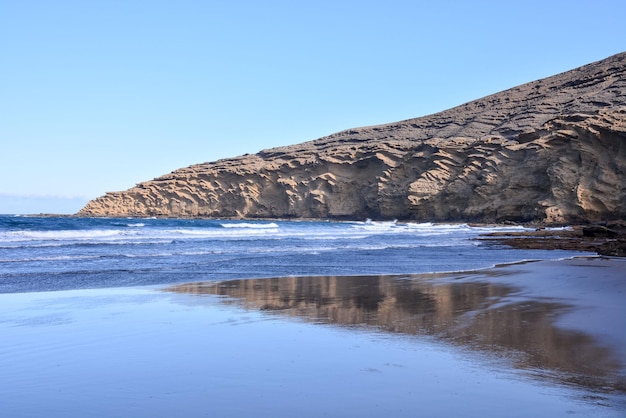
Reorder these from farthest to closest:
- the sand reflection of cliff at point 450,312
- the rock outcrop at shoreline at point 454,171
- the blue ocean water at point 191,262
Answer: the rock outcrop at shoreline at point 454,171, the blue ocean water at point 191,262, the sand reflection of cliff at point 450,312

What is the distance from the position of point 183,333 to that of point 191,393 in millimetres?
2506

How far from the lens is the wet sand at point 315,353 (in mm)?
4199

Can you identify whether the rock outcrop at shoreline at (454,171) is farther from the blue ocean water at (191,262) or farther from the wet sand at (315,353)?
the wet sand at (315,353)

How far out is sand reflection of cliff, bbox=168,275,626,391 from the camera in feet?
17.5

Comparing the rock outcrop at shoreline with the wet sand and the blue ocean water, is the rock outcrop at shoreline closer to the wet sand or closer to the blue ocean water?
the blue ocean water

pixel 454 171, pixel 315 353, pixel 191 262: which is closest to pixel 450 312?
pixel 315 353

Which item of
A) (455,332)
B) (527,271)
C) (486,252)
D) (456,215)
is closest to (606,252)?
(486,252)

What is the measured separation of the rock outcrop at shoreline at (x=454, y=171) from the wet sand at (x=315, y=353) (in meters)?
41.8

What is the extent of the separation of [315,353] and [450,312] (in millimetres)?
3192

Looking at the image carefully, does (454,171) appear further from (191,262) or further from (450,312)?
(450,312)

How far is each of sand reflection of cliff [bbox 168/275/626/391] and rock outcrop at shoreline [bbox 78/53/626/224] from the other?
3956cm

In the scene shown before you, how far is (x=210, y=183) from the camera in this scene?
81.6m

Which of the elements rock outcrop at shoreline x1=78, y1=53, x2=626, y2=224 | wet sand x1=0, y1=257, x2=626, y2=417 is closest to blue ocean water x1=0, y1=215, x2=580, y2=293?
wet sand x1=0, y1=257, x2=626, y2=417

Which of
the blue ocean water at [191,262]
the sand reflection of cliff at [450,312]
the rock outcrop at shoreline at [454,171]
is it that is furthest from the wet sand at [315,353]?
the rock outcrop at shoreline at [454,171]
